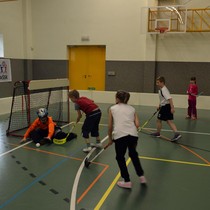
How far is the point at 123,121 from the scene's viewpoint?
3408 mm

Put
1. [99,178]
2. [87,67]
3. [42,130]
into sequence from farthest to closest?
[87,67]
[42,130]
[99,178]

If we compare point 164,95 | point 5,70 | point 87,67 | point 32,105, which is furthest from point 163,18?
point 5,70

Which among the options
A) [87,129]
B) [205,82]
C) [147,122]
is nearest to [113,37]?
[205,82]

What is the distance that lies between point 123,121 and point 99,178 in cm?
109

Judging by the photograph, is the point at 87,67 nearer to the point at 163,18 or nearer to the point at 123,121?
the point at 163,18

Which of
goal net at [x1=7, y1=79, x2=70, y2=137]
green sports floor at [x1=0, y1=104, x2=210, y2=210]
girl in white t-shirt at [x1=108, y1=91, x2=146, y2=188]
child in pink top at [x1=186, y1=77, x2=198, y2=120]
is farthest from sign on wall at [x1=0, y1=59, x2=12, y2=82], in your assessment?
girl in white t-shirt at [x1=108, y1=91, x2=146, y2=188]

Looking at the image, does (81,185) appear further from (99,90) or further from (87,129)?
(99,90)

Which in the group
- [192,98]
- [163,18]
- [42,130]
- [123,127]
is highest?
[163,18]

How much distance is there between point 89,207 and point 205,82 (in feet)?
29.9

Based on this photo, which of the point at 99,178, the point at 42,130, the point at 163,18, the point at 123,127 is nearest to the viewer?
the point at 123,127

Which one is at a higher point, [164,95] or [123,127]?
[164,95]

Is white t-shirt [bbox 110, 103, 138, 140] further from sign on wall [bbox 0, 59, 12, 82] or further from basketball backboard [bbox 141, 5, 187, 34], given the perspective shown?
sign on wall [bbox 0, 59, 12, 82]

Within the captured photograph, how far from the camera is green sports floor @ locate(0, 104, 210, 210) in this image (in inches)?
126

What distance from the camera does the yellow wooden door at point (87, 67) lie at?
1231 centimetres
